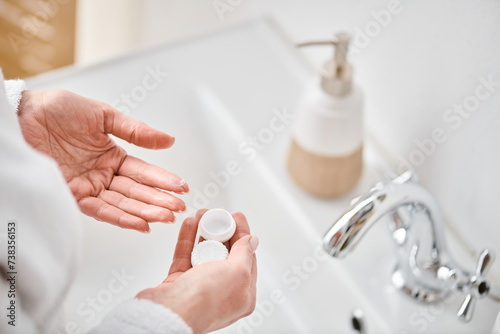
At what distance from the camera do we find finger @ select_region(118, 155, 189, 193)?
18.1 inches

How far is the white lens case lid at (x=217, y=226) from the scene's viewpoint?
0.46 metres

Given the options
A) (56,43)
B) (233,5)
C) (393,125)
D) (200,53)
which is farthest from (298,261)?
(56,43)

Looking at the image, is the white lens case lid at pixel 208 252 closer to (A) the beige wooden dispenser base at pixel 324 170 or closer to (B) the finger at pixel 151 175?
(B) the finger at pixel 151 175

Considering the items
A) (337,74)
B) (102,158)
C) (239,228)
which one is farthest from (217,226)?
(337,74)

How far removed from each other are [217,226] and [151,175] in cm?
8

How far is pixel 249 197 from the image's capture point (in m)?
0.67

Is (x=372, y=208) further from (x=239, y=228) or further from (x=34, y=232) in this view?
(x=34, y=232)

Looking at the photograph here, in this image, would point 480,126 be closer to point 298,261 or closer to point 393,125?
point 393,125

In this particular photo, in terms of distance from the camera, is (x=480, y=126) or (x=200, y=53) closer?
(x=480, y=126)

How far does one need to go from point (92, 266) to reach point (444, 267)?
1.27ft

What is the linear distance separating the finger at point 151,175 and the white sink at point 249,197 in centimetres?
1

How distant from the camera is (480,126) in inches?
21.5

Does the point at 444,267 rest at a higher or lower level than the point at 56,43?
lower

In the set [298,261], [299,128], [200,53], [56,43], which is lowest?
[298,261]
